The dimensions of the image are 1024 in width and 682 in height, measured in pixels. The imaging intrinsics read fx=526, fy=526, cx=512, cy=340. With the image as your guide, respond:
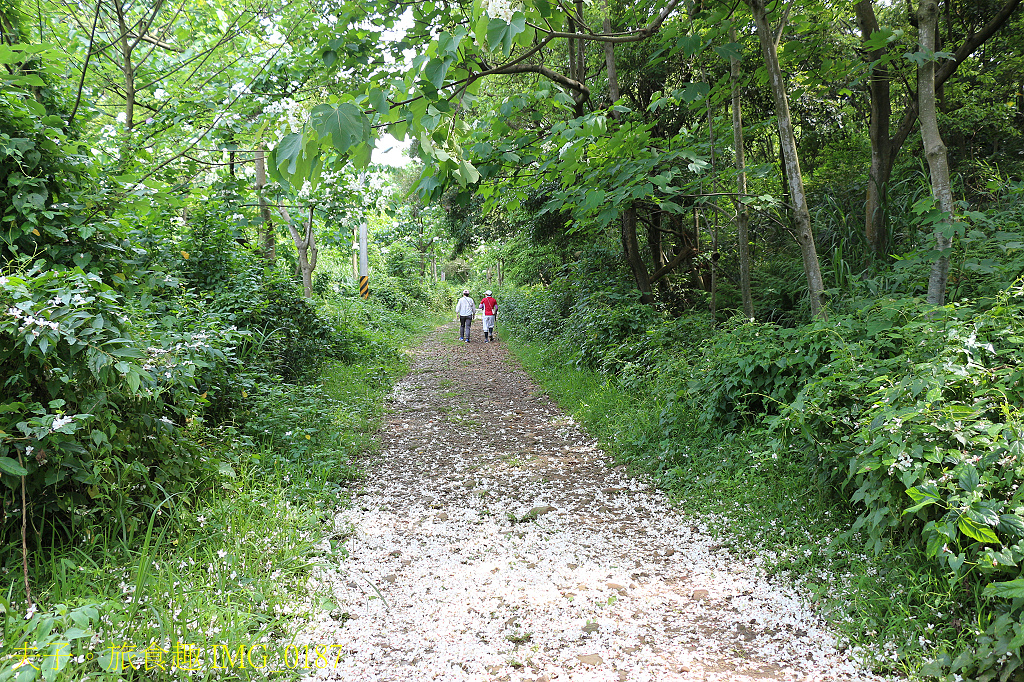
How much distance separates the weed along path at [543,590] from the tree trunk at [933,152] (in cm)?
252

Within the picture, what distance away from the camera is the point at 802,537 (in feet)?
10.7

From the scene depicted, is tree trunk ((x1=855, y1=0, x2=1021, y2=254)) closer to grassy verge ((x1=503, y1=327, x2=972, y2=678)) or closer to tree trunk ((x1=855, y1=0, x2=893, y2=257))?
tree trunk ((x1=855, y1=0, x2=893, y2=257))

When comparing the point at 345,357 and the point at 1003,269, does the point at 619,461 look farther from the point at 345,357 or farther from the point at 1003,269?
the point at 345,357

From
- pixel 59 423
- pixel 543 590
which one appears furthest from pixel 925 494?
pixel 59 423

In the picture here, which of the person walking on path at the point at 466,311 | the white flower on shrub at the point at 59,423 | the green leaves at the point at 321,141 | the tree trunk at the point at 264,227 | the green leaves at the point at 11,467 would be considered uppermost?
the tree trunk at the point at 264,227

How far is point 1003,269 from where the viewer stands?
363cm

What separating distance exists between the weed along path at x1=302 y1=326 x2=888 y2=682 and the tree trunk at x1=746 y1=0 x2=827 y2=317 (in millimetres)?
2382

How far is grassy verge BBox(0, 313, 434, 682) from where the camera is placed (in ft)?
6.70

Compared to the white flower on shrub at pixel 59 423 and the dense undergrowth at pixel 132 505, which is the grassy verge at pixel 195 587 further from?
the white flower on shrub at pixel 59 423

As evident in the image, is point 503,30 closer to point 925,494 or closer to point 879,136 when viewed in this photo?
point 925,494

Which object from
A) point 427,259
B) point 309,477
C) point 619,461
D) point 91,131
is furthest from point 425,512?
point 427,259

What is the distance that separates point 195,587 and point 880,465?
3476 mm

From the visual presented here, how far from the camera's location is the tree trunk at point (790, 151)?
4.56 m

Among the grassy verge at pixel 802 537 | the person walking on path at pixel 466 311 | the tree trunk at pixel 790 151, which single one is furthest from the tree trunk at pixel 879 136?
the person walking on path at pixel 466 311
